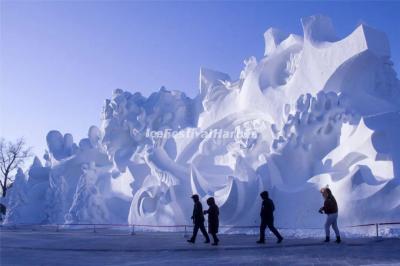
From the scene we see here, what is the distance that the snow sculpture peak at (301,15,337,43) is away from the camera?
53.6ft

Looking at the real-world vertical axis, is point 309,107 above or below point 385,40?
below

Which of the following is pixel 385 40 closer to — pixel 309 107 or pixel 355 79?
pixel 355 79

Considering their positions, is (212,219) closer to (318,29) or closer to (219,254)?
(219,254)

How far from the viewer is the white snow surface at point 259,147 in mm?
12828

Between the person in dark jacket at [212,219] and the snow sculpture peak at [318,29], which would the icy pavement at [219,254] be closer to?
the person in dark jacket at [212,219]

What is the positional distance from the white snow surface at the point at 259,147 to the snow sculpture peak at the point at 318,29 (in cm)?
5

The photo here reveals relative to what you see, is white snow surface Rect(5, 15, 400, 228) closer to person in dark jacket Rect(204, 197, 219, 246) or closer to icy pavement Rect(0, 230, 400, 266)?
icy pavement Rect(0, 230, 400, 266)

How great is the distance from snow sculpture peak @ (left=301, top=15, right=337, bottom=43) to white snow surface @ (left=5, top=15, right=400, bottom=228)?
52 mm

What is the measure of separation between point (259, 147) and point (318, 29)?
4.83 m

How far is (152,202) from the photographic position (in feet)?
57.5

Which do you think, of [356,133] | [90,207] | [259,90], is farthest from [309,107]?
Result: [90,207]

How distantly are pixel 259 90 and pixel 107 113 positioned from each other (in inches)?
326

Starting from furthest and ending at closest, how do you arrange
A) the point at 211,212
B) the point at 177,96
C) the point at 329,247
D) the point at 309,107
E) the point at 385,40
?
the point at 177,96
the point at 385,40
the point at 309,107
the point at 211,212
the point at 329,247

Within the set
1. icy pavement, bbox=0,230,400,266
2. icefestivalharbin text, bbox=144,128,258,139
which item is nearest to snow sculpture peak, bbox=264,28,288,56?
icefestivalharbin text, bbox=144,128,258,139
